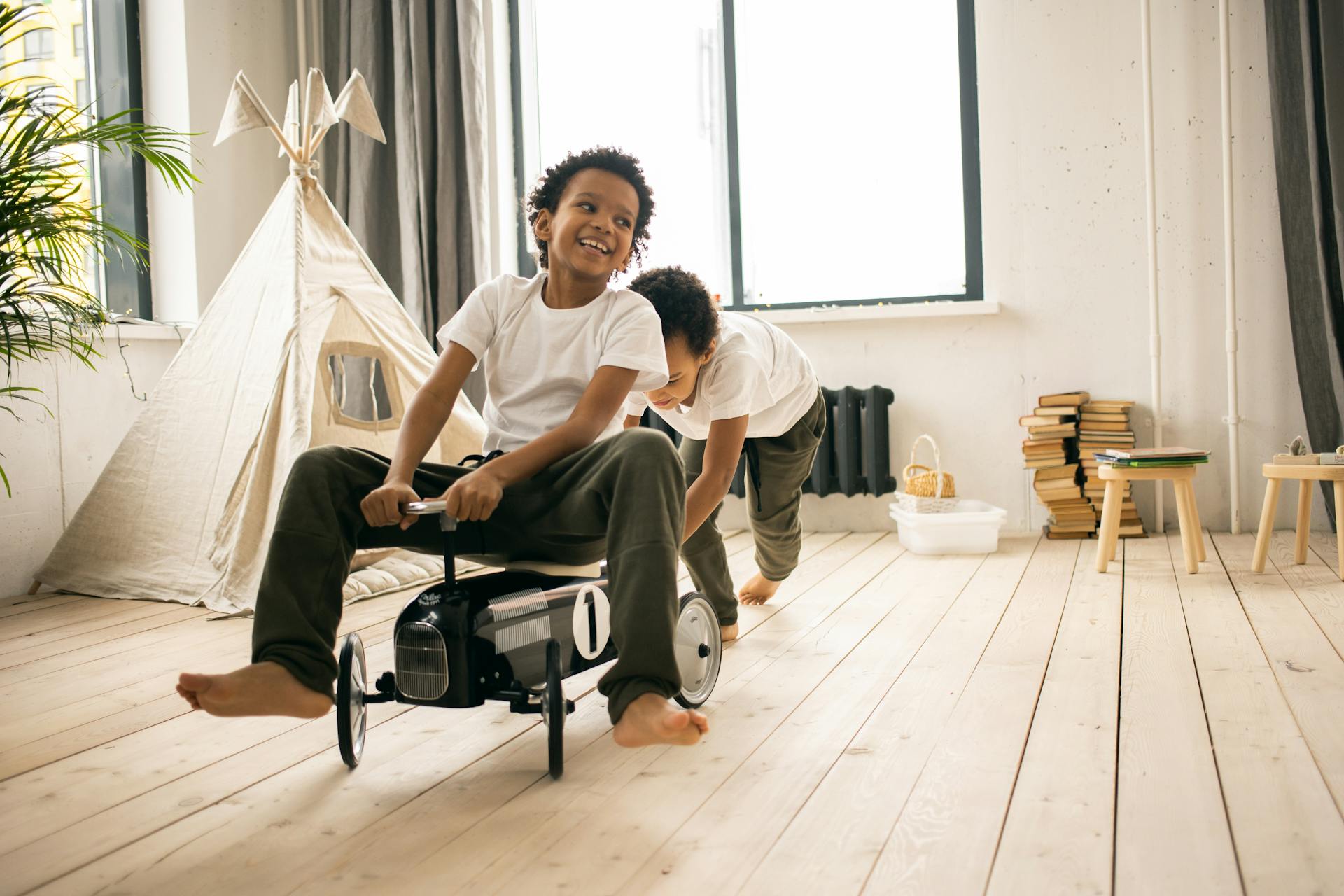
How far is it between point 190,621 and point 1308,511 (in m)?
2.84

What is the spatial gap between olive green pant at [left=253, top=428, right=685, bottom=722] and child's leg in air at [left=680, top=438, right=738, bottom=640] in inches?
26.7

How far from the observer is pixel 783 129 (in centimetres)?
402

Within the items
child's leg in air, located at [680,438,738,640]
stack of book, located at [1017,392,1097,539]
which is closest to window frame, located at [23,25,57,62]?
child's leg in air, located at [680,438,738,640]

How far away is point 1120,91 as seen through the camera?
3.50 metres

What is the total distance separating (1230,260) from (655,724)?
9.60 feet

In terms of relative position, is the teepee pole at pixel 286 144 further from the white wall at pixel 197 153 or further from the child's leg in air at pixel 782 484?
the child's leg in air at pixel 782 484

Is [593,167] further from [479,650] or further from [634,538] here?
[479,650]

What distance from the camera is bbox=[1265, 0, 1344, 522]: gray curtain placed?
3.10 metres

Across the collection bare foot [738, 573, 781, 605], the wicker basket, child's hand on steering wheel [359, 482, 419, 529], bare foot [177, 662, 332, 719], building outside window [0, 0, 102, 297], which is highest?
building outside window [0, 0, 102, 297]

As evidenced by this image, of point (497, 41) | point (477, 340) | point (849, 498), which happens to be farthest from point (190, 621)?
point (497, 41)

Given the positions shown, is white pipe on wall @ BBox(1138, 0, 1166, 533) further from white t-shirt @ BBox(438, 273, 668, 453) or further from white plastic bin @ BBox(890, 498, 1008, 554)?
white t-shirt @ BBox(438, 273, 668, 453)

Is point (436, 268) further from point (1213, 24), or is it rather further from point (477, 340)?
point (1213, 24)

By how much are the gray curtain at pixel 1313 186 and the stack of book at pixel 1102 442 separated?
0.51 meters

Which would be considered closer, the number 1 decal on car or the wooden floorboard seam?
the wooden floorboard seam
